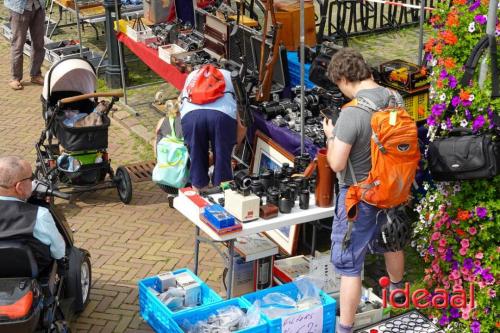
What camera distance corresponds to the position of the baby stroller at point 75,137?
24.8ft

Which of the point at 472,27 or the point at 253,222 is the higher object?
the point at 472,27

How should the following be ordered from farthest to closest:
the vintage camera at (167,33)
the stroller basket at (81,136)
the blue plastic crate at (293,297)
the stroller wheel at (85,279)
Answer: the vintage camera at (167,33) → the stroller basket at (81,136) → the stroller wheel at (85,279) → the blue plastic crate at (293,297)

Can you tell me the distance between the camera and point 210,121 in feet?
22.7

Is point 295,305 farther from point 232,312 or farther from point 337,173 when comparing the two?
point 337,173

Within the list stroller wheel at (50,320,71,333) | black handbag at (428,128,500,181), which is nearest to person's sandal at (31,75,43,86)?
stroller wheel at (50,320,71,333)

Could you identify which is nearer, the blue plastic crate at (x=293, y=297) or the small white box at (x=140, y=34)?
the blue plastic crate at (x=293, y=297)

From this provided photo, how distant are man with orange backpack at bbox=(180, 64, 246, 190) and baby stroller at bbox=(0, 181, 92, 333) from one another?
1409 mm

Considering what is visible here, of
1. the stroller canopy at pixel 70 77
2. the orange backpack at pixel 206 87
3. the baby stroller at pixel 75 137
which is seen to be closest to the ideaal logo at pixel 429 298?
the orange backpack at pixel 206 87

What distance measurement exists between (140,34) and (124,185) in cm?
249

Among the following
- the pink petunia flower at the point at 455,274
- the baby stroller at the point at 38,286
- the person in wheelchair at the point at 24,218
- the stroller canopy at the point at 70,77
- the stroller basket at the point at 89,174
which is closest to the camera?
the baby stroller at the point at 38,286

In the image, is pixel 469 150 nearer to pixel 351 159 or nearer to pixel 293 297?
pixel 351 159

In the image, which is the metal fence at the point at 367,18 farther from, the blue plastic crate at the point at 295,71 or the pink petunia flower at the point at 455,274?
the pink petunia flower at the point at 455,274

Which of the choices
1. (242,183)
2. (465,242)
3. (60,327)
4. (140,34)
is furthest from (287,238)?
(140,34)

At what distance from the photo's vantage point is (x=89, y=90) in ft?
26.2
